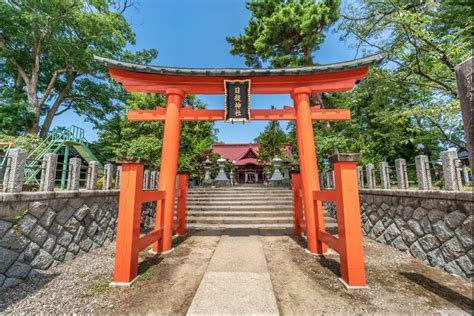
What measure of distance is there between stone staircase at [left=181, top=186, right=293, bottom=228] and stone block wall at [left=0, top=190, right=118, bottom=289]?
291 centimetres

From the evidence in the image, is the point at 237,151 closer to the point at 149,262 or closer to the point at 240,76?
the point at 240,76

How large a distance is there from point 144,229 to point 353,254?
20.1 ft

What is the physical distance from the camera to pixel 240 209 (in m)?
7.99

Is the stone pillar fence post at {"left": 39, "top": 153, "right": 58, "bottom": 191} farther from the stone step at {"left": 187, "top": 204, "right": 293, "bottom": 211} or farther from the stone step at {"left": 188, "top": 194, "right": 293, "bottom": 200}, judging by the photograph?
the stone step at {"left": 188, "top": 194, "right": 293, "bottom": 200}

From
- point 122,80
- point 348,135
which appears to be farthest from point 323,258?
point 348,135

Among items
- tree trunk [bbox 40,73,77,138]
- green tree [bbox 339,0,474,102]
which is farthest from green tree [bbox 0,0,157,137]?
green tree [bbox 339,0,474,102]

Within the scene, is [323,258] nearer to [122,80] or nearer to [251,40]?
[122,80]

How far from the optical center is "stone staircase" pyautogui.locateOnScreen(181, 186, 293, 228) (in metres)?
7.00

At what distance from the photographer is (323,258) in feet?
13.3

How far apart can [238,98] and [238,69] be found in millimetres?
693

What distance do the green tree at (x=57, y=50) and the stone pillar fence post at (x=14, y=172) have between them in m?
13.7

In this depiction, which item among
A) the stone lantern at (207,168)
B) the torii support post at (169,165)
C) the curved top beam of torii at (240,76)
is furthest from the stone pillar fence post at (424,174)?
the stone lantern at (207,168)

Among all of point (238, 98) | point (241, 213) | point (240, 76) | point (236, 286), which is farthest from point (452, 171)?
point (241, 213)

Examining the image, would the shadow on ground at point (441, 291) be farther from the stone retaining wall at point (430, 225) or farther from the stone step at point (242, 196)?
the stone step at point (242, 196)
